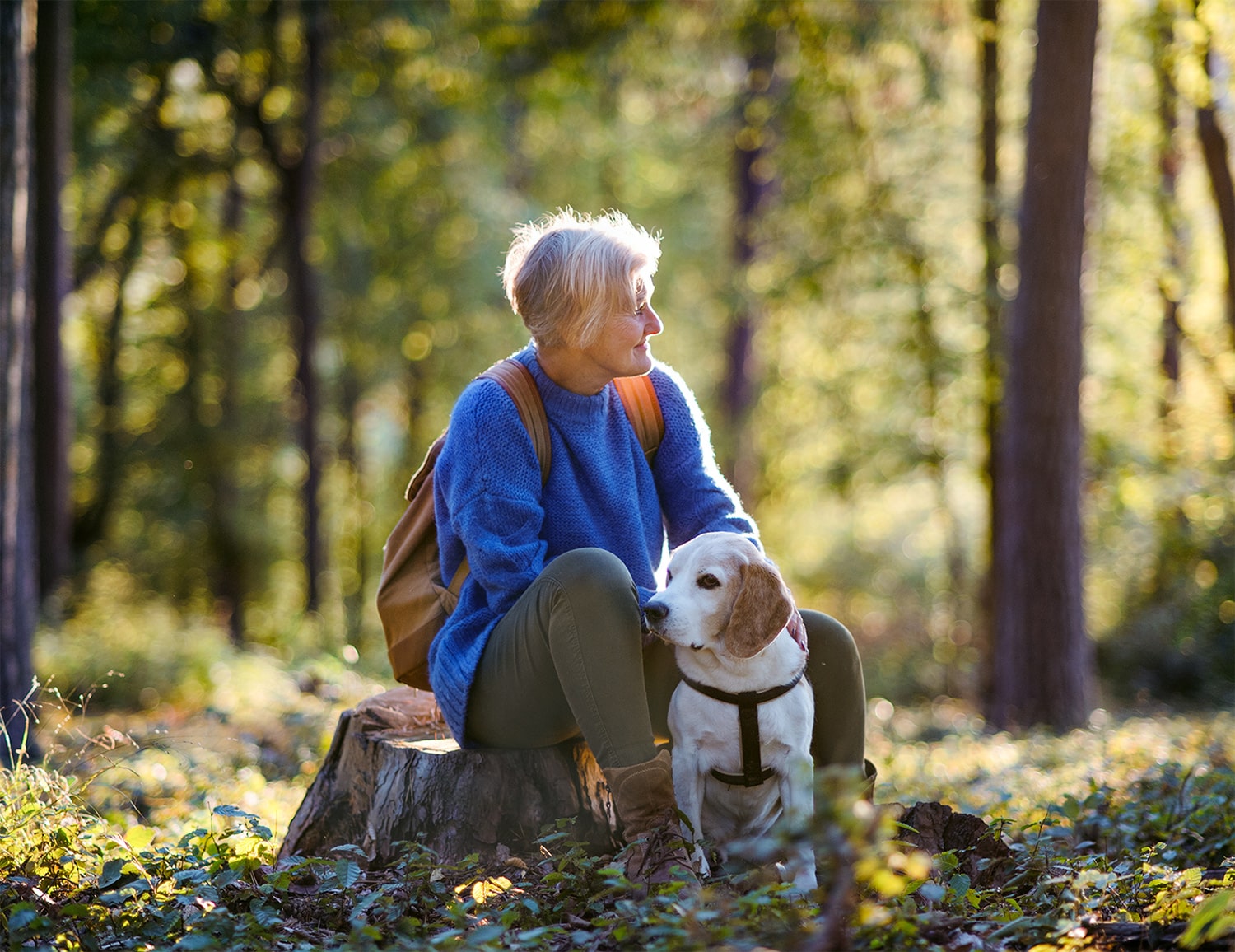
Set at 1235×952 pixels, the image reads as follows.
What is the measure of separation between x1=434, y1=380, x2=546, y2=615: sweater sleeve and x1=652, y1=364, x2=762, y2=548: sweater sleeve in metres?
0.52

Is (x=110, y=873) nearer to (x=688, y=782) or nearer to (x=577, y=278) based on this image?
(x=688, y=782)

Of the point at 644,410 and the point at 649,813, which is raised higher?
the point at 644,410

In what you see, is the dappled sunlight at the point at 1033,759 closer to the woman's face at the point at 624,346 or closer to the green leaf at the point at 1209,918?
the green leaf at the point at 1209,918

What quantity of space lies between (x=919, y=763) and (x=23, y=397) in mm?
5158

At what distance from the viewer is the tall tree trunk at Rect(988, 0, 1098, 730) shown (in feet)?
25.2

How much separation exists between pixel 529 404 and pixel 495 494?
0.34 metres

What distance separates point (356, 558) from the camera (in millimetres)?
21797

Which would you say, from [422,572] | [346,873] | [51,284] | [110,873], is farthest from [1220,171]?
[110,873]

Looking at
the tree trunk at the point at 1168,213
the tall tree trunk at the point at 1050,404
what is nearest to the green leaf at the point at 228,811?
the tall tree trunk at the point at 1050,404

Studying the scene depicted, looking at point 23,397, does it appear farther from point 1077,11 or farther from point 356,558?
point 356,558

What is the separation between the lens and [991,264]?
1029 cm

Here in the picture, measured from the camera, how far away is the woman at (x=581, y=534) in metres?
3.04

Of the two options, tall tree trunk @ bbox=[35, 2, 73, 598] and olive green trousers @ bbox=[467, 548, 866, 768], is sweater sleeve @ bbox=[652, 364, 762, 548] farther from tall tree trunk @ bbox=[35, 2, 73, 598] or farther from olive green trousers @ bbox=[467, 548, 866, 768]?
tall tree trunk @ bbox=[35, 2, 73, 598]

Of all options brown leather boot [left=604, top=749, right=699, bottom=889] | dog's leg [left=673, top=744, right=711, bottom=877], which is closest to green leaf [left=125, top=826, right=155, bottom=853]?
brown leather boot [left=604, top=749, right=699, bottom=889]
